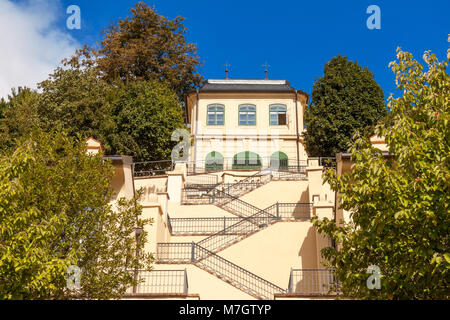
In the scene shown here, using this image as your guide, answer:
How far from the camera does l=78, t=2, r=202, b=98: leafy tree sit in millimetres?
46375

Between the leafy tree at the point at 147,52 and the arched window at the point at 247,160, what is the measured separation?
7823 millimetres

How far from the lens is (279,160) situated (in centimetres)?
4353

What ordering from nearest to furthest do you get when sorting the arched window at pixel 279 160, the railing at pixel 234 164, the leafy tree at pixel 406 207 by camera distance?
the leafy tree at pixel 406 207 < the railing at pixel 234 164 < the arched window at pixel 279 160

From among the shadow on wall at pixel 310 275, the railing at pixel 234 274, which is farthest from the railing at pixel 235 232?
the shadow on wall at pixel 310 275

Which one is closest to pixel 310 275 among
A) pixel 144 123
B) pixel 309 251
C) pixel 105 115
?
pixel 309 251

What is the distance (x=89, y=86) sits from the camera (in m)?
39.6

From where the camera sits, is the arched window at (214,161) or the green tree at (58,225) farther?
the arched window at (214,161)

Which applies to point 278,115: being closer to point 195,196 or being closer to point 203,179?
point 203,179

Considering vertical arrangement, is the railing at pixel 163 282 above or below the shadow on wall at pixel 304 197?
below

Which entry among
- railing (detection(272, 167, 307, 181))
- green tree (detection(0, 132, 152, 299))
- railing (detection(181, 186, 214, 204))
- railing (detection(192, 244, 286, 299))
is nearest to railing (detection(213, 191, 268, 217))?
railing (detection(181, 186, 214, 204))

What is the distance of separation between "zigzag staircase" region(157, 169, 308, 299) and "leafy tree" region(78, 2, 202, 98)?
1764 cm

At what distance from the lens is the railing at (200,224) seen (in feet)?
94.4

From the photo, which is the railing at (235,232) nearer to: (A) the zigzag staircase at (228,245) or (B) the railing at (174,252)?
(A) the zigzag staircase at (228,245)

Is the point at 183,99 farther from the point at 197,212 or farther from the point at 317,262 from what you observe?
the point at 317,262
